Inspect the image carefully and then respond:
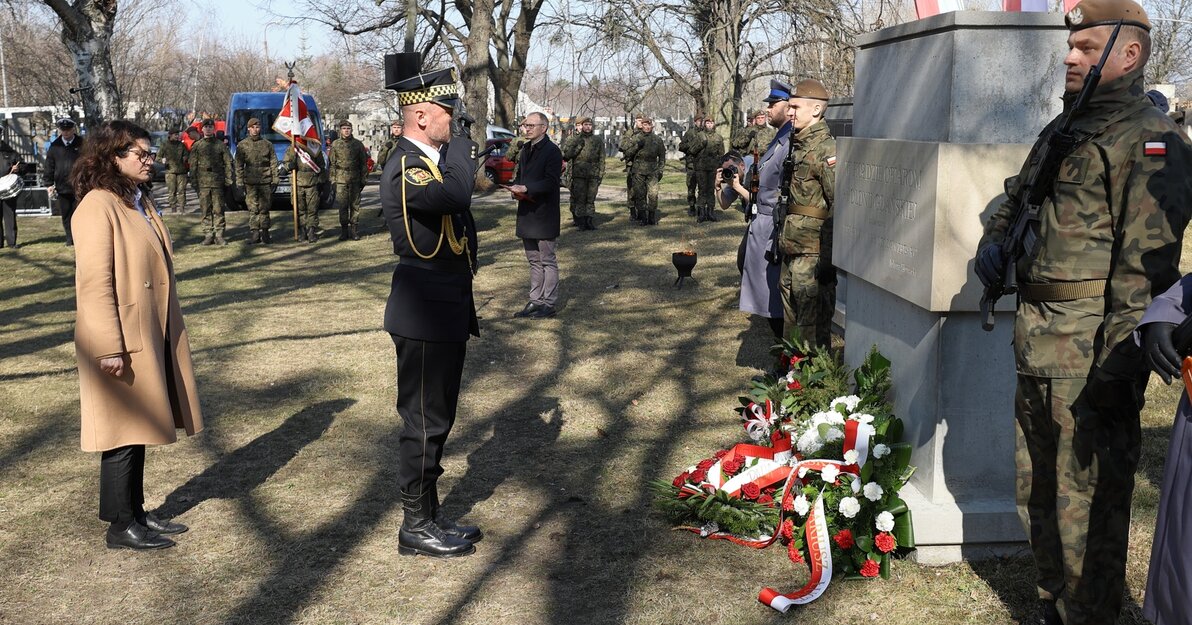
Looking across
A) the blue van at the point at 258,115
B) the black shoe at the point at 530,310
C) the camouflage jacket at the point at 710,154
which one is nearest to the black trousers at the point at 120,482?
the black shoe at the point at 530,310

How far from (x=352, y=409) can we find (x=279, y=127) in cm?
1075

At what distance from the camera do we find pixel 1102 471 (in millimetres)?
3355

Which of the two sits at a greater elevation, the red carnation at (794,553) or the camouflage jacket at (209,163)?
the camouflage jacket at (209,163)

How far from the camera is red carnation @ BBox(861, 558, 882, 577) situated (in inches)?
171

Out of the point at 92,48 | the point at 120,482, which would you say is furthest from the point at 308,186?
the point at 120,482

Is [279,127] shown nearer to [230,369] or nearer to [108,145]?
[230,369]

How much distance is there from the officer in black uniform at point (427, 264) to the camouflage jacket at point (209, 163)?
40.5 feet

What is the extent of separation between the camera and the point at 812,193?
6.52m

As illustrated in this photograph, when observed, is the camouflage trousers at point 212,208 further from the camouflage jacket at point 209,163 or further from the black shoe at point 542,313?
the black shoe at point 542,313

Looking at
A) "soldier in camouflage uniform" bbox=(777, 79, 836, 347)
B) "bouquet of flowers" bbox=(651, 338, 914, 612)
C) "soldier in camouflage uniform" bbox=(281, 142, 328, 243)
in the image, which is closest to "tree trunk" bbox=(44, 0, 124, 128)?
"soldier in camouflage uniform" bbox=(281, 142, 328, 243)

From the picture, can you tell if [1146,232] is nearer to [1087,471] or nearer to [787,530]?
[1087,471]

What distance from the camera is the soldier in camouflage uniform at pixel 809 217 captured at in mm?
6473

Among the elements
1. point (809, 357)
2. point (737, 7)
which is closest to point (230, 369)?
point (809, 357)

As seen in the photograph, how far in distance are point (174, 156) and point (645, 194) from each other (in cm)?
866
